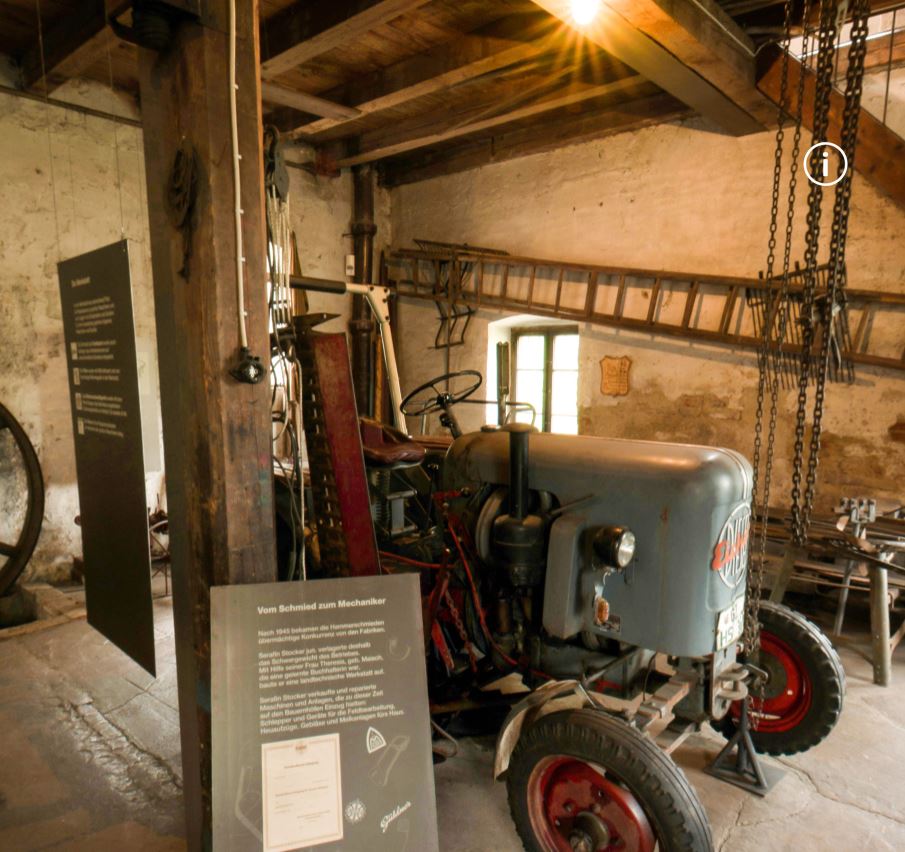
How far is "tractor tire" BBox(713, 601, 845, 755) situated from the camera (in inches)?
87.0

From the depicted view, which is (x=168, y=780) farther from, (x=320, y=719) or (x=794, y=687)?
(x=794, y=687)

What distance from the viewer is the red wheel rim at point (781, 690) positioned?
2.28 metres

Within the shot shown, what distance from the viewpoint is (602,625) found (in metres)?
1.97

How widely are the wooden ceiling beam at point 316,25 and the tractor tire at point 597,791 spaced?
2.98m

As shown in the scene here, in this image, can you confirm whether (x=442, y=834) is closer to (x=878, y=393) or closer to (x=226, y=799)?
(x=226, y=799)

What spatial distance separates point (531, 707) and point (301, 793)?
0.71 metres

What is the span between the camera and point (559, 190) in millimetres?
4965

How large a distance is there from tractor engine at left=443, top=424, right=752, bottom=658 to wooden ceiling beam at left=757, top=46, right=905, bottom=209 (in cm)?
252

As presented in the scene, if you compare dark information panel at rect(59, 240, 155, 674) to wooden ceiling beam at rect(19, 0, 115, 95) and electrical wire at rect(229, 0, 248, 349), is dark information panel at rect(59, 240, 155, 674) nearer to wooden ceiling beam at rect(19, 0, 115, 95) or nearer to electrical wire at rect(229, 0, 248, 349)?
electrical wire at rect(229, 0, 248, 349)

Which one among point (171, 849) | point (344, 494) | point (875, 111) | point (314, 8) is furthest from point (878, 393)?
point (171, 849)

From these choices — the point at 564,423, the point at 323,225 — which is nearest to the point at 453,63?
the point at 323,225

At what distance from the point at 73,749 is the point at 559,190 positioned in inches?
178

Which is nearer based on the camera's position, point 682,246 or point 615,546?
point 615,546

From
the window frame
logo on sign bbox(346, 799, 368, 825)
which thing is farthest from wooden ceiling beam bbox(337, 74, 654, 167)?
logo on sign bbox(346, 799, 368, 825)
